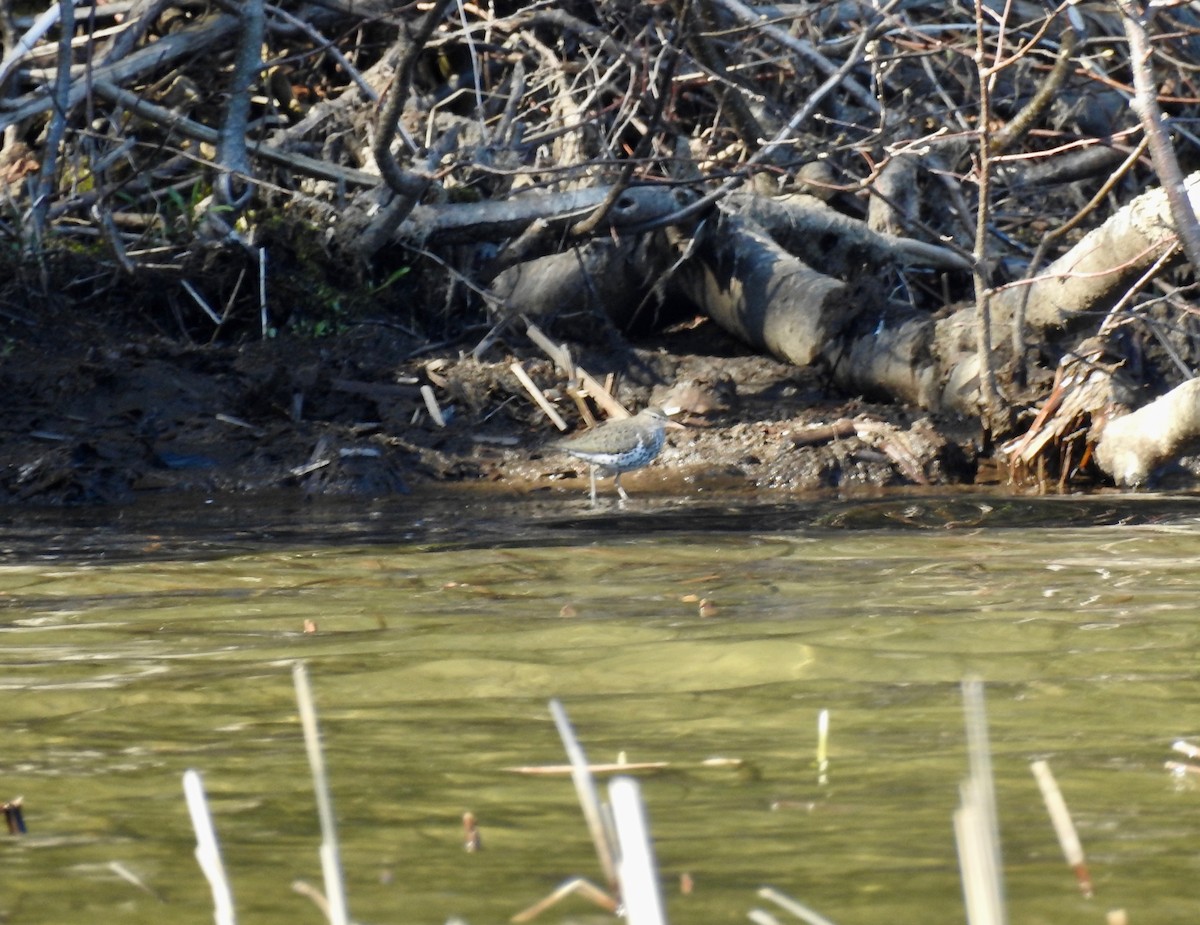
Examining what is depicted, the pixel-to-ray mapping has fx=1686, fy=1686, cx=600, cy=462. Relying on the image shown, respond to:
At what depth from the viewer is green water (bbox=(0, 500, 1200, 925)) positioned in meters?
2.45

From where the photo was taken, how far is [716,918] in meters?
2.27

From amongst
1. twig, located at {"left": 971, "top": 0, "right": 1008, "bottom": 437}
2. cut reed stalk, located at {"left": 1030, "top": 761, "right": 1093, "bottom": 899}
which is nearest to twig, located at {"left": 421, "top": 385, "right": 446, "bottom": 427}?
twig, located at {"left": 971, "top": 0, "right": 1008, "bottom": 437}

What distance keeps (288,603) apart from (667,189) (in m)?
5.52

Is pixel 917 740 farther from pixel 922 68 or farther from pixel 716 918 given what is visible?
pixel 922 68

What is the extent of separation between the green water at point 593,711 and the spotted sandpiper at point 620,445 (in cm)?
161

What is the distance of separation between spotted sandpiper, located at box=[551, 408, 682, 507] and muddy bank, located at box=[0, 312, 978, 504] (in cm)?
33

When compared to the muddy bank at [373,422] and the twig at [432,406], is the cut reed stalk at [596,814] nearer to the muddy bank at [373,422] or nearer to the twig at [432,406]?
the muddy bank at [373,422]

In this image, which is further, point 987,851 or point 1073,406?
point 1073,406

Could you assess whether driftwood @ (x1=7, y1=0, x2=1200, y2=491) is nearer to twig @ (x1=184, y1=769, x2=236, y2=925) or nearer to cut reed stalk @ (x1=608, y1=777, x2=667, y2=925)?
twig @ (x1=184, y1=769, x2=236, y2=925)

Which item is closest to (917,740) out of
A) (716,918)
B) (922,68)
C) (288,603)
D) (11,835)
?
(716,918)

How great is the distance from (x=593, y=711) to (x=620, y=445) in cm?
447

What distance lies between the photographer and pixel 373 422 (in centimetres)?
904

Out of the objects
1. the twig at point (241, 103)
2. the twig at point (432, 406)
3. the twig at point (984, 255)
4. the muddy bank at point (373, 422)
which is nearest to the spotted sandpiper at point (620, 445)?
the muddy bank at point (373, 422)

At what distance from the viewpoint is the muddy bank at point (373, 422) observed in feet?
27.3
